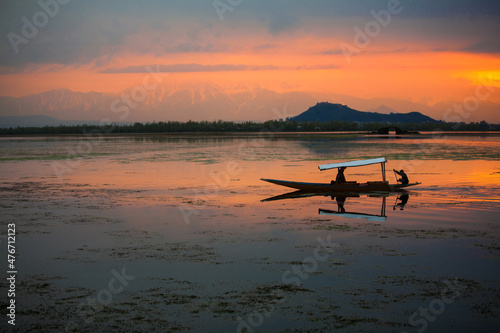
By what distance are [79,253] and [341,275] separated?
6.35m

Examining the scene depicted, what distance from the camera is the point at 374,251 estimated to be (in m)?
11.8

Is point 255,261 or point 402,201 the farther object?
point 402,201

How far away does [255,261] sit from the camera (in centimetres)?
1104

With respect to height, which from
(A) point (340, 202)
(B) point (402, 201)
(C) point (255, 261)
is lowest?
(C) point (255, 261)

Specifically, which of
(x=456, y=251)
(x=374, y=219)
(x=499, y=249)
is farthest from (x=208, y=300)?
(x=374, y=219)

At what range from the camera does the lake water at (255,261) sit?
797cm

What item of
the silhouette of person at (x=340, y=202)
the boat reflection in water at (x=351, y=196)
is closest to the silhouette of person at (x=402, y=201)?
the boat reflection in water at (x=351, y=196)

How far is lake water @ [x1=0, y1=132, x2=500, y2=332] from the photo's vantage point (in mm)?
7969

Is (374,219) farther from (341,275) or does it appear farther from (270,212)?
(341,275)

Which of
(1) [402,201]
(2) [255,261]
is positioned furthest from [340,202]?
(2) [255,261]

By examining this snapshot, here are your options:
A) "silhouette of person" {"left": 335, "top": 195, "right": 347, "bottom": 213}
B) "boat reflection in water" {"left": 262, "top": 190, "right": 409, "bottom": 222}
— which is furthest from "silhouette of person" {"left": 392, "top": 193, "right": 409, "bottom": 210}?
"silhouette of person" {"left": 335, "top": 195, "right": 347, "bottom": 213}

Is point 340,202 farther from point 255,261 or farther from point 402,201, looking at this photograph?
point 255,261

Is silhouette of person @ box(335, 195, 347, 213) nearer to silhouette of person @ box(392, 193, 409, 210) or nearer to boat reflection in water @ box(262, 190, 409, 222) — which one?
boat reflection in water @ box(262, 190, 409, 222)

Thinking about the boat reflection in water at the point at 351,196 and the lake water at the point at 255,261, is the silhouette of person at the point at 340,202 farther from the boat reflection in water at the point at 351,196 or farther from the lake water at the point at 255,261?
the lake water at the point at 255,261
